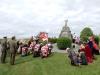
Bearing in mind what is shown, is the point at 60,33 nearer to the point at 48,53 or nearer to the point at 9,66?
the point at 48,53

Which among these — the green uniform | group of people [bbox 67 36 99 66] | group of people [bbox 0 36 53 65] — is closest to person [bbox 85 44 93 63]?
group of people [bbox 67 36 99 66]

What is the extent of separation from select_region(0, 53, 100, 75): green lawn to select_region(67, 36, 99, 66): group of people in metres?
0.51

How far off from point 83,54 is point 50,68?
275 cm

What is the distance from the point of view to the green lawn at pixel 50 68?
22103 millimetres

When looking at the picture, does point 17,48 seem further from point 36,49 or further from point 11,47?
point 36,49

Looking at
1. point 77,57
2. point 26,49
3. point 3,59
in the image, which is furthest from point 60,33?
point 77,57

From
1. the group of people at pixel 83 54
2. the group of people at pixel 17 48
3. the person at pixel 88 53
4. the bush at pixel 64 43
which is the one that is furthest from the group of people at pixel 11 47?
the bush at pixel 64 43

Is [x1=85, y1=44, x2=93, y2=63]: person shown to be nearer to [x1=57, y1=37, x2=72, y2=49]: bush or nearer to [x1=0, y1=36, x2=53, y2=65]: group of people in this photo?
[x1=0, y1=36, x2=53, y2=65]: group of people

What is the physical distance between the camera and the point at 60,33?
48.0 m

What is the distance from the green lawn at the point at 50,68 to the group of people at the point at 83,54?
510mm

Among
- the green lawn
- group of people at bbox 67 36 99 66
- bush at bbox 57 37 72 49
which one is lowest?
the green lawn

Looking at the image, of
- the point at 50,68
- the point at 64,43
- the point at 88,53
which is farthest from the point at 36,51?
the point at 64,43

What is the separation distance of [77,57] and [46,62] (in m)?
3.15

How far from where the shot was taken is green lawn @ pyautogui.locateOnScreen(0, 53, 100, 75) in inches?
870
